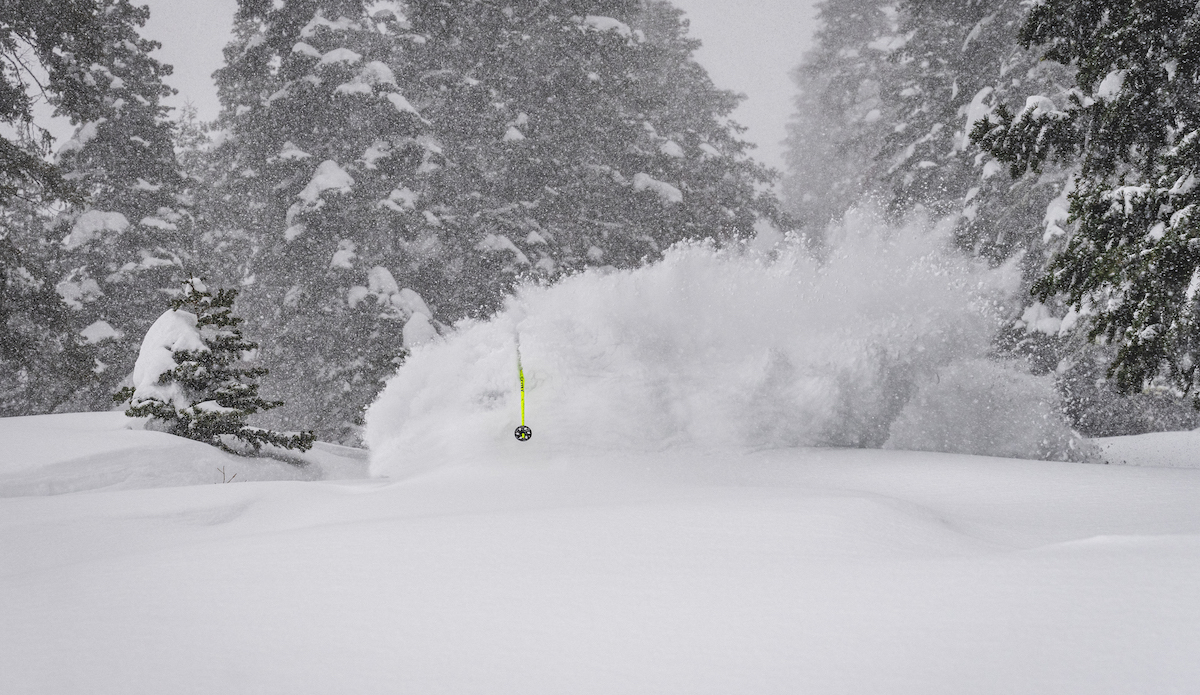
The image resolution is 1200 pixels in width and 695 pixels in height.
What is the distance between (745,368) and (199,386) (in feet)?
19.9

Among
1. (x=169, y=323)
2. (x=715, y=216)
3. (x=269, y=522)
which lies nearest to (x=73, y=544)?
(x=269, y=522)

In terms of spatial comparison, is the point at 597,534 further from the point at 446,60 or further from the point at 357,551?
the point at 446,60

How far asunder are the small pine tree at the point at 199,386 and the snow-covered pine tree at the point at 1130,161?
770 cm

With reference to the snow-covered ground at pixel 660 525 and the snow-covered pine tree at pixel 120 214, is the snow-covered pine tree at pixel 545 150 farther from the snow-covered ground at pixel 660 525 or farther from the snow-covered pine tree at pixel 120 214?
the snow-covered ground at pixel 660 525

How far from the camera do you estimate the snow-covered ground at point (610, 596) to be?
1971 millimetres

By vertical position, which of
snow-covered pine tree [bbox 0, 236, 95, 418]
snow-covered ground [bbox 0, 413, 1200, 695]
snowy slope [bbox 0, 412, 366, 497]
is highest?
snow-covered pine tree [bbox 0, 236, 95, 418]

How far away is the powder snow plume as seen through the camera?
24.3ft

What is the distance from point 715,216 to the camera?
20547 millimetres

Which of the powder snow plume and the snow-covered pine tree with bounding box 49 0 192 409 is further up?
the snow-covered pine tree with bounding box 49 0 192 409

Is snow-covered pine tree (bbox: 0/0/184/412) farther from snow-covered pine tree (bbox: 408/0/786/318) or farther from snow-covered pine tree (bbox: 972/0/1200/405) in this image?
snow-covered pine tree (bbox: 972/0/1200/405)

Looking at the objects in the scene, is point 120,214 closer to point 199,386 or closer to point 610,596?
point 199,386

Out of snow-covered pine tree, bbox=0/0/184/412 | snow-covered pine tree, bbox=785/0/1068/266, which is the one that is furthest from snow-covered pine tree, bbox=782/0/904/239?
snow-covered pine tree, bbox=0/0/184/412

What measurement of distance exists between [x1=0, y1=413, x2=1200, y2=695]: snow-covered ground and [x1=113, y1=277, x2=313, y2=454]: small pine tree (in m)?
3.72

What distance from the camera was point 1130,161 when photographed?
235 inches
